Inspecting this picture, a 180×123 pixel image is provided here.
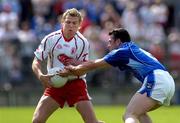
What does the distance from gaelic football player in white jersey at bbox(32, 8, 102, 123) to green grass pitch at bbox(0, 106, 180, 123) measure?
17.8ft

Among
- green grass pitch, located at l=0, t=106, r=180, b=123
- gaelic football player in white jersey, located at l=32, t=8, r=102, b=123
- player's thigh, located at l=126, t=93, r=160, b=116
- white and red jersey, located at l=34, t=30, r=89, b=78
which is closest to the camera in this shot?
player's thigh, located at l=126, t=93, r=160, b=116

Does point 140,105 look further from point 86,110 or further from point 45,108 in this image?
point 45,108

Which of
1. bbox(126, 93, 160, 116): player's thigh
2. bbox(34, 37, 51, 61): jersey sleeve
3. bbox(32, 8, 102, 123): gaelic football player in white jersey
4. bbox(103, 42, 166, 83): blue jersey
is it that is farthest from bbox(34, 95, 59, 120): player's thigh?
bbox(126, 93, 160, 116): player's thigh

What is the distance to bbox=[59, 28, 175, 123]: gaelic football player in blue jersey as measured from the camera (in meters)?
11.5

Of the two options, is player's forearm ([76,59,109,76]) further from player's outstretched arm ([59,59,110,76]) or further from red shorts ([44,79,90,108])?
red shorts ([44,79,90,108])

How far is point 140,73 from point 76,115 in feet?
27.7

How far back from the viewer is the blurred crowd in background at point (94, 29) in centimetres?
2327

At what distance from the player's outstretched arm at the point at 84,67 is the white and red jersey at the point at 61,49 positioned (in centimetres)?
32

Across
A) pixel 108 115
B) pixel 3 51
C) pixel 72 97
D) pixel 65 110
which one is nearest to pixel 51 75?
pixel 72 97

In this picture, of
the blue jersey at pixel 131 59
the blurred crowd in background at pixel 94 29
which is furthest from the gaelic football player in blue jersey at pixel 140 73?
the blurred crowd in background at pixel 94 29

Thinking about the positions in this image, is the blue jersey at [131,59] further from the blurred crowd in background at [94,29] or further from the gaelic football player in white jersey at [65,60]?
the blurred crowd in background at [94,29]

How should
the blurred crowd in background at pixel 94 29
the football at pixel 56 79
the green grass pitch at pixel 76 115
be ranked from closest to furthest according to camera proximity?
the football at pixel 56 79 < the green grass pitch at pixel 76 115 < the blurred crowd in background at pixel 94 29

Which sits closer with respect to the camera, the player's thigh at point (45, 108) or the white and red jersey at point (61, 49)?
the player's thigh at point (45, 108)

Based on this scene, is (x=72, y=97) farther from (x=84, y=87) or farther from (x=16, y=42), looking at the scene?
(x=16, y=42)
